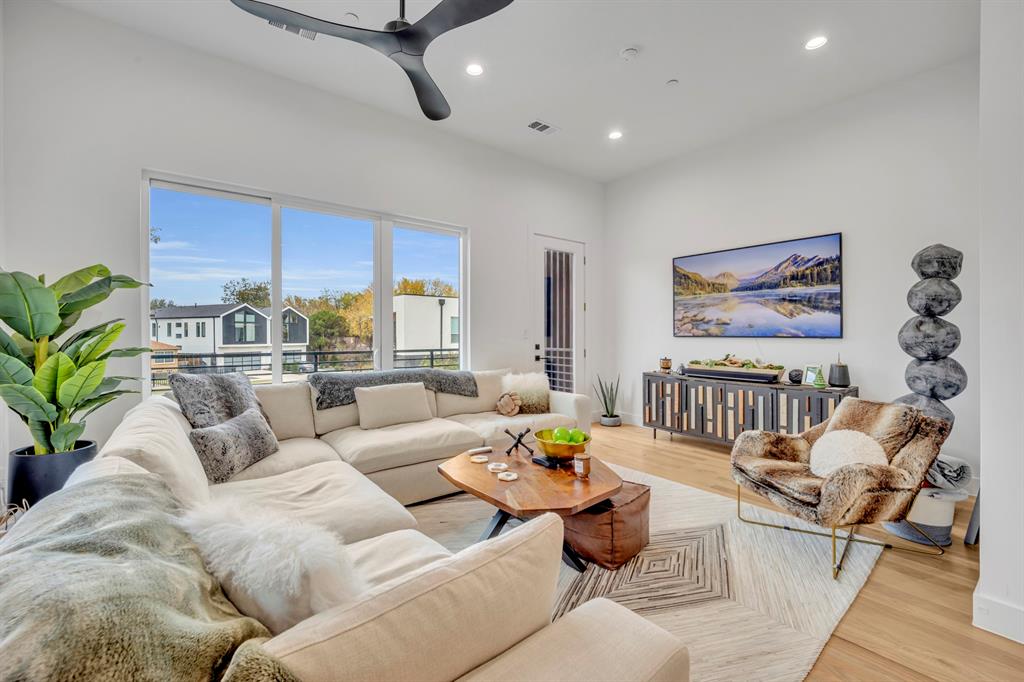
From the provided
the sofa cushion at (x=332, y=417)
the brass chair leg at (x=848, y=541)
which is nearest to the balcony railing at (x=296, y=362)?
the sofa cushion at (x=332, y=417)

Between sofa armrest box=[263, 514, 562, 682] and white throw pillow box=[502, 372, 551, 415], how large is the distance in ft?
9.98

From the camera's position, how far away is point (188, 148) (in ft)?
10.2

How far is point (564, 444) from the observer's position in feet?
7.66

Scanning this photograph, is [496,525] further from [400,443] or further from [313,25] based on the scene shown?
[313,25]

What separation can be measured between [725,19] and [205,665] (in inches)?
145

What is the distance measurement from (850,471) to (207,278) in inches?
163

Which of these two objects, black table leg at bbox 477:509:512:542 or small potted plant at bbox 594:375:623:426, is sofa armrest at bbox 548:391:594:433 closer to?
small potted plant at bbox 594:375:623:426

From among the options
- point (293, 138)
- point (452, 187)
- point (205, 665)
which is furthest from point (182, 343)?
point (205, 665)

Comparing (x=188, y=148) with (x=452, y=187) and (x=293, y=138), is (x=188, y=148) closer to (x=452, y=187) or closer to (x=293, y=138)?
(x=293, y=138)

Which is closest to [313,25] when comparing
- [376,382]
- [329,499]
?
[329,499]

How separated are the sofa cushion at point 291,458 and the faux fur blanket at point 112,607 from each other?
1.71m

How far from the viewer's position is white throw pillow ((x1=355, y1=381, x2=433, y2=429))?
3.26 m

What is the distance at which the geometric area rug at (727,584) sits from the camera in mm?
1656

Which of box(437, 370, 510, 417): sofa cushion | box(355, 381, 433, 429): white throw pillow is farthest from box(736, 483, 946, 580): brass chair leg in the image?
box(355, 381, 433, 429): white throw pillow
